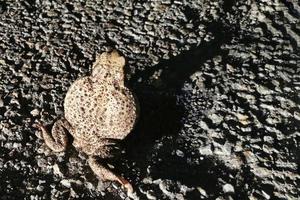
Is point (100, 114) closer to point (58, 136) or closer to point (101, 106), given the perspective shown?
point (101, 106)

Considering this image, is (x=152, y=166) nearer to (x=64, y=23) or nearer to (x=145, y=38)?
(x=145, y=38)

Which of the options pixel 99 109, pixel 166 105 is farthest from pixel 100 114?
pixel 166 105

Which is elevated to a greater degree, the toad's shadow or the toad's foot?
the toad's shadow

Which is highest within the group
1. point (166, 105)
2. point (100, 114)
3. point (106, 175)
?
point (100, 114)

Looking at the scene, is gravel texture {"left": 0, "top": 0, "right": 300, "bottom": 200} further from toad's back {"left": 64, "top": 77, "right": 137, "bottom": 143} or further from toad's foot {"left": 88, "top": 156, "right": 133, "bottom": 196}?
toad's back {"left": 64, "top": 77, "right": 137, "bottom": 143}

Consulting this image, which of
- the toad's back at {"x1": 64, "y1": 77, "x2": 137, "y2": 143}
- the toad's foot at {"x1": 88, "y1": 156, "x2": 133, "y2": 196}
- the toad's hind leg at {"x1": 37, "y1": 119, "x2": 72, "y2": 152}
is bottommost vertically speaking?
the toad's foot at {"x1": 88, "y1": 156, "x2": 133, "y2": 196}

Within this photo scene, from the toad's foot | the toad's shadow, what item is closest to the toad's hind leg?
the toad's foot
